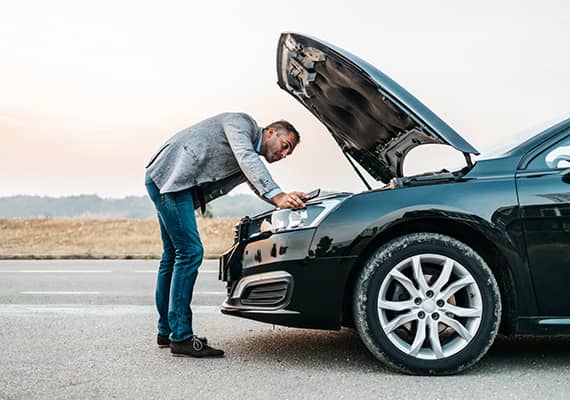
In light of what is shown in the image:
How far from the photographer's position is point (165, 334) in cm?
476

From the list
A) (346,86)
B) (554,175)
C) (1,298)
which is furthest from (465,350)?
(1,298)

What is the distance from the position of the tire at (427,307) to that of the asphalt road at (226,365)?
12 cm

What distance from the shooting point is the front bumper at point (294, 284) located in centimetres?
398

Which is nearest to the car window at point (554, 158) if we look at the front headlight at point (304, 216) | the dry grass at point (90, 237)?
the front headlight at point (304, 216)

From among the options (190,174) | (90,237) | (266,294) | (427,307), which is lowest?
(90,237)

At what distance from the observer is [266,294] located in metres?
4.13

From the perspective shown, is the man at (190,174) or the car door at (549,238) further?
the man at (190,174)

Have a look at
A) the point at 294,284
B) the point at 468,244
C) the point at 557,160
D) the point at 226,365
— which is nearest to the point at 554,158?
the point at 557,160

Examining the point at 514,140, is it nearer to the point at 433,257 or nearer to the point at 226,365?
the point at 433,257

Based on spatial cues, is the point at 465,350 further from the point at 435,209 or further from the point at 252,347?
the point at 252,347

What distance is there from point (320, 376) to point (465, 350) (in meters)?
0.77

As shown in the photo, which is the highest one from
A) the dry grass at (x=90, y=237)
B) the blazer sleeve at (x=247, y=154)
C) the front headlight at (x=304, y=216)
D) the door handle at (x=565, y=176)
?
the blazer sleeve at (x=247, y=154)

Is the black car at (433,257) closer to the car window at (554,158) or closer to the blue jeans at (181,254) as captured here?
the car window at (554,158)

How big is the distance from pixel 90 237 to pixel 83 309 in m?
9.99
